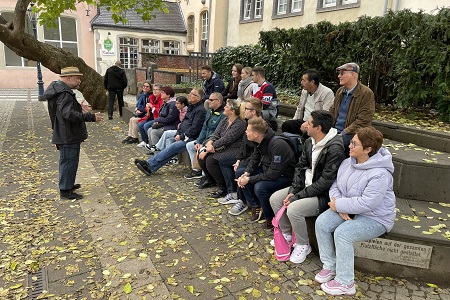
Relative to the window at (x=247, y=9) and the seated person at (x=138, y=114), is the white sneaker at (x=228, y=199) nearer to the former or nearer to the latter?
the seated person at (x=138, y=114)

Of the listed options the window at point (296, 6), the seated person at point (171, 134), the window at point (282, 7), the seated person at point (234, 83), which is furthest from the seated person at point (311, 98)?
the window at point (282, 7)

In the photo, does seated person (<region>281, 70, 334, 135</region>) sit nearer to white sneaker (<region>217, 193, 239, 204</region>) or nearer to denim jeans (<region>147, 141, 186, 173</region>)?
white sneaker (<region>217, 193, 239, 204</region>)

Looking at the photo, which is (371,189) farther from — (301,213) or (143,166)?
(143,166)

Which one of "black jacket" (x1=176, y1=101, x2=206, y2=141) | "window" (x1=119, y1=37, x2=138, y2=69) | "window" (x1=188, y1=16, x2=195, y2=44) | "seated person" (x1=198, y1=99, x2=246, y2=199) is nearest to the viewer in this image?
"seated person" (x1=198, y1=99, x2=246, y2=199)

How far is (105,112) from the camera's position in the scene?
14.1 metres

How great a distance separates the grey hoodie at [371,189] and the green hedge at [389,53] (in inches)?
131

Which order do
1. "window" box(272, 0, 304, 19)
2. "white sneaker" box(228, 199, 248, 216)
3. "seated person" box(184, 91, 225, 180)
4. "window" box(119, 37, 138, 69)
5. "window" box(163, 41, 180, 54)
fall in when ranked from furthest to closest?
"window" box(163, 41, 180, 54)
"window" box(119, 37, 138, 69)
"window" box(272, 0, 304, 19)
"seated person" box(184, 91, 225, 180)
"white sneaker" box(228, 199, 248, 216)

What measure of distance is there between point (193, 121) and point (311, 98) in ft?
7.62

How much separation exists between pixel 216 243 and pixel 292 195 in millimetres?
1103

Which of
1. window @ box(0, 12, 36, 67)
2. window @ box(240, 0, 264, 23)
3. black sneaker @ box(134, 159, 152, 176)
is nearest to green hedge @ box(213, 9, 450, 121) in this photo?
black sneaker @ box(134, 159, 152, 176)

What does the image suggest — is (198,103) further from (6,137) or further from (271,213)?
(6,137)

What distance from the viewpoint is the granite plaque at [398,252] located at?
136 inches

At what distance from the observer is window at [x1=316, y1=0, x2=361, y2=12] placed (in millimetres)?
13304

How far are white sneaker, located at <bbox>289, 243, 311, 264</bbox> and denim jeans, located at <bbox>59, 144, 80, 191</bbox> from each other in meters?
3.66
